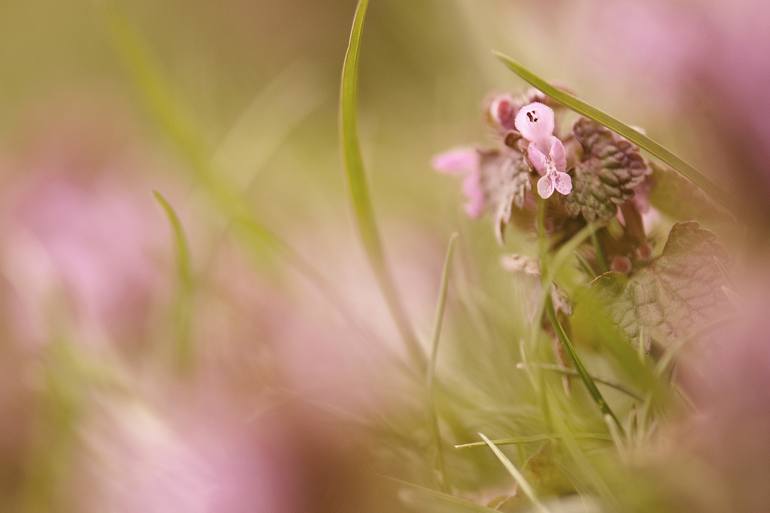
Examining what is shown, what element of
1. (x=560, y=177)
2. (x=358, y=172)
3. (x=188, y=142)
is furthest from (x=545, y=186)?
(x=188, y=142)

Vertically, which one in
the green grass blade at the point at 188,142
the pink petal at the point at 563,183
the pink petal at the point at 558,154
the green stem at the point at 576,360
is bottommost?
the green stem at the point at 576,360

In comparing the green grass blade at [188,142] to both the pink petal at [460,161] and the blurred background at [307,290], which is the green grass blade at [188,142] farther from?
the pink petal at [460,161]

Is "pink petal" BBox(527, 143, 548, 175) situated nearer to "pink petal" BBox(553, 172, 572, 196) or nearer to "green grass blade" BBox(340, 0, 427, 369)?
"pink petal" BBox(553, 172, 572, 196)

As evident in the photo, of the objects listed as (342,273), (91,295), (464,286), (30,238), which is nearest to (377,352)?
(464,286)

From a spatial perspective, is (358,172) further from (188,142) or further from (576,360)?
(188,142)

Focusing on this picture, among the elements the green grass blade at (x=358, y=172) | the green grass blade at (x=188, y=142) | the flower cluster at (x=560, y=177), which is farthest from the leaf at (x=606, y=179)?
the green grass blade at (x=188, y=142)

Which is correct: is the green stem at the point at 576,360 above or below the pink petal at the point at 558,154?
below

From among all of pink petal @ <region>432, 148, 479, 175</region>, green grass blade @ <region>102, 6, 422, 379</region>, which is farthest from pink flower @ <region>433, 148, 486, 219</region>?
green grass blade @ <region>102, 6, 422, 379</region>
